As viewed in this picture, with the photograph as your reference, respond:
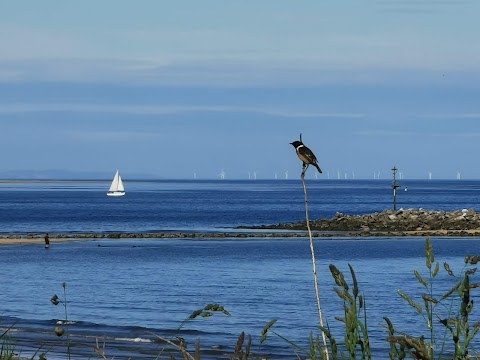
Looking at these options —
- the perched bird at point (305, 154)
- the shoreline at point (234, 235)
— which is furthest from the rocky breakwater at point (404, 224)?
the perched bird at point (305, 154)

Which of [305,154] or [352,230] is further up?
[352,230]

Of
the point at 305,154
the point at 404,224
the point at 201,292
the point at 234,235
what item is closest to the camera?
the point at 305,154

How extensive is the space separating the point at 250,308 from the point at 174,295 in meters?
5.54

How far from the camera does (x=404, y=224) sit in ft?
280

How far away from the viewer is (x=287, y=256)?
189ft

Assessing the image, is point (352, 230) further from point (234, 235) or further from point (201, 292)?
point (201, 292)

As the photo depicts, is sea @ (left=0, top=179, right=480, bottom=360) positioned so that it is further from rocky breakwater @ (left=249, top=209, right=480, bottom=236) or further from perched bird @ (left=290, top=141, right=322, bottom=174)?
rocky breakwater @ (left=249, top=209, right=480, bottom=236)

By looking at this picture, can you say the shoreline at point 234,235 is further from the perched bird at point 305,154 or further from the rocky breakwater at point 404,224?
the perched bird at point 305,154

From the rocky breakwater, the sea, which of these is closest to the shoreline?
the rocky breakwater

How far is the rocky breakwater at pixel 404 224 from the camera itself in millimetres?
80512

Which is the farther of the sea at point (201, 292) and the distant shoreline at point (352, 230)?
the distant shoreline at point (352, 230)

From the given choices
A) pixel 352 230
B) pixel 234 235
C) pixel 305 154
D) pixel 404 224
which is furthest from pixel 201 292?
pixel 404 224

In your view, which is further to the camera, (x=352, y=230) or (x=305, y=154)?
(x=352, y=230)

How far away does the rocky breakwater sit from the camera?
80.5 meters
